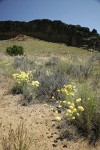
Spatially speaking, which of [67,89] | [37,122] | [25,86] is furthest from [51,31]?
[37,122]

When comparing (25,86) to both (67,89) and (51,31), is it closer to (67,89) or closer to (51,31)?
(67,89)

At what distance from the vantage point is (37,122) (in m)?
5.31

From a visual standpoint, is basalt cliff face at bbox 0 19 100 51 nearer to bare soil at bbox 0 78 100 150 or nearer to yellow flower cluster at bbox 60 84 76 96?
bare soil at bbox 0 78 100 150

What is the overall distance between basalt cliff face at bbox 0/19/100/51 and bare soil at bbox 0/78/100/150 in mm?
40727

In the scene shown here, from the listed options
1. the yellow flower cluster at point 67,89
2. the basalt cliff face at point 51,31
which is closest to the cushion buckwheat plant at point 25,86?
the yellow flower cluster at point 67,89

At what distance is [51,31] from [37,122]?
1843 inches

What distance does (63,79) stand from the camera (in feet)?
24.7

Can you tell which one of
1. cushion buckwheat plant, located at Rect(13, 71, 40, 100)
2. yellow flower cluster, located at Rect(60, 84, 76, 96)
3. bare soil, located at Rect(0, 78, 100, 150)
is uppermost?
yellow flower cluster, located at Rect(60, 84, 76, 96)

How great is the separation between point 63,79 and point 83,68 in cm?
261

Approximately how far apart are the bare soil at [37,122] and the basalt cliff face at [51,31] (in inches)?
1603

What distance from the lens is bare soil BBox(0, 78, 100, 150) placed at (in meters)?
4.51

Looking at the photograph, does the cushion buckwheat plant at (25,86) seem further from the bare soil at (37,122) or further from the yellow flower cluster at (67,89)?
the yellow flower cluster at (67,89)

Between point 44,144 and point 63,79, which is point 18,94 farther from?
point 44,144

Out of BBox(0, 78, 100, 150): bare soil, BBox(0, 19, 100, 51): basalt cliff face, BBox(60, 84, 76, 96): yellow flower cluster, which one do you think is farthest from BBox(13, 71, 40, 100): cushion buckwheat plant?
BBox(0, 19, 100, 51): basalt cliff face
